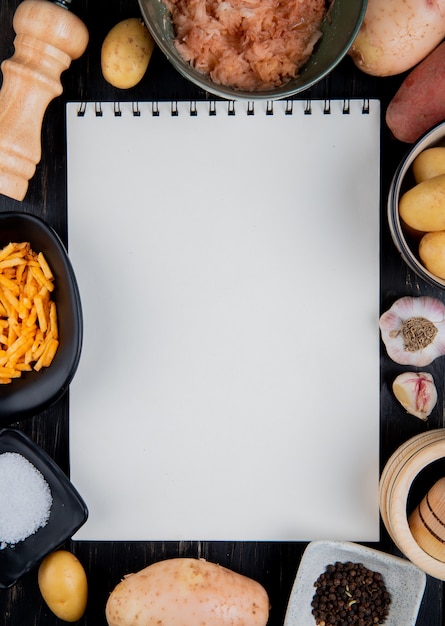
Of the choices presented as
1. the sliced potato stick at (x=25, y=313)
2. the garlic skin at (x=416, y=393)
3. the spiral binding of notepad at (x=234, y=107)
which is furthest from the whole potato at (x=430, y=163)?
the sliced potato stick at (x=25, y=313)

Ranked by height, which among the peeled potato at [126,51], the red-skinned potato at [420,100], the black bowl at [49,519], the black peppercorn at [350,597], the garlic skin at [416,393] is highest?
the peeled potato at [126,51]

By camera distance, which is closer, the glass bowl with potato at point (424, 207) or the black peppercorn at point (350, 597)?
the glass bowl with potato at point (424, 207)

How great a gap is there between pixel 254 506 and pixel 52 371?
35 cm

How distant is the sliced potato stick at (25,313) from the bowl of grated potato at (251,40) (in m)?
0.32

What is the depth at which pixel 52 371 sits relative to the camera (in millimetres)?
875

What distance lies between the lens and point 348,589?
0.91 meters

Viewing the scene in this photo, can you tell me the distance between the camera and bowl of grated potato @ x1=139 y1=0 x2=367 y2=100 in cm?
82

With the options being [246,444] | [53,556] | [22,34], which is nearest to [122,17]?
→ [22,34]

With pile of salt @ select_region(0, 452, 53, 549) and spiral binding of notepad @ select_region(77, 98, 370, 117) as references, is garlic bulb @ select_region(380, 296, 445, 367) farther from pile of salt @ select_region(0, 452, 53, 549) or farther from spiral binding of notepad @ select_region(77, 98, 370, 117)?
pile of salt @ select_region(0, 452, 53, 549)

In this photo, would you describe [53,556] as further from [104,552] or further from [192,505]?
[192,505]

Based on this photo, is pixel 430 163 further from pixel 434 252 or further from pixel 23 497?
pixel 23 497

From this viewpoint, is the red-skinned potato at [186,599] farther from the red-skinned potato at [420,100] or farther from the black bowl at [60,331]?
the red-skinned potato at [420,100]

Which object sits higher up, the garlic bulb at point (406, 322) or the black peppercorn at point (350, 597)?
the garlic bulb at point (406, 322)

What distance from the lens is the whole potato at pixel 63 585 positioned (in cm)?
91
